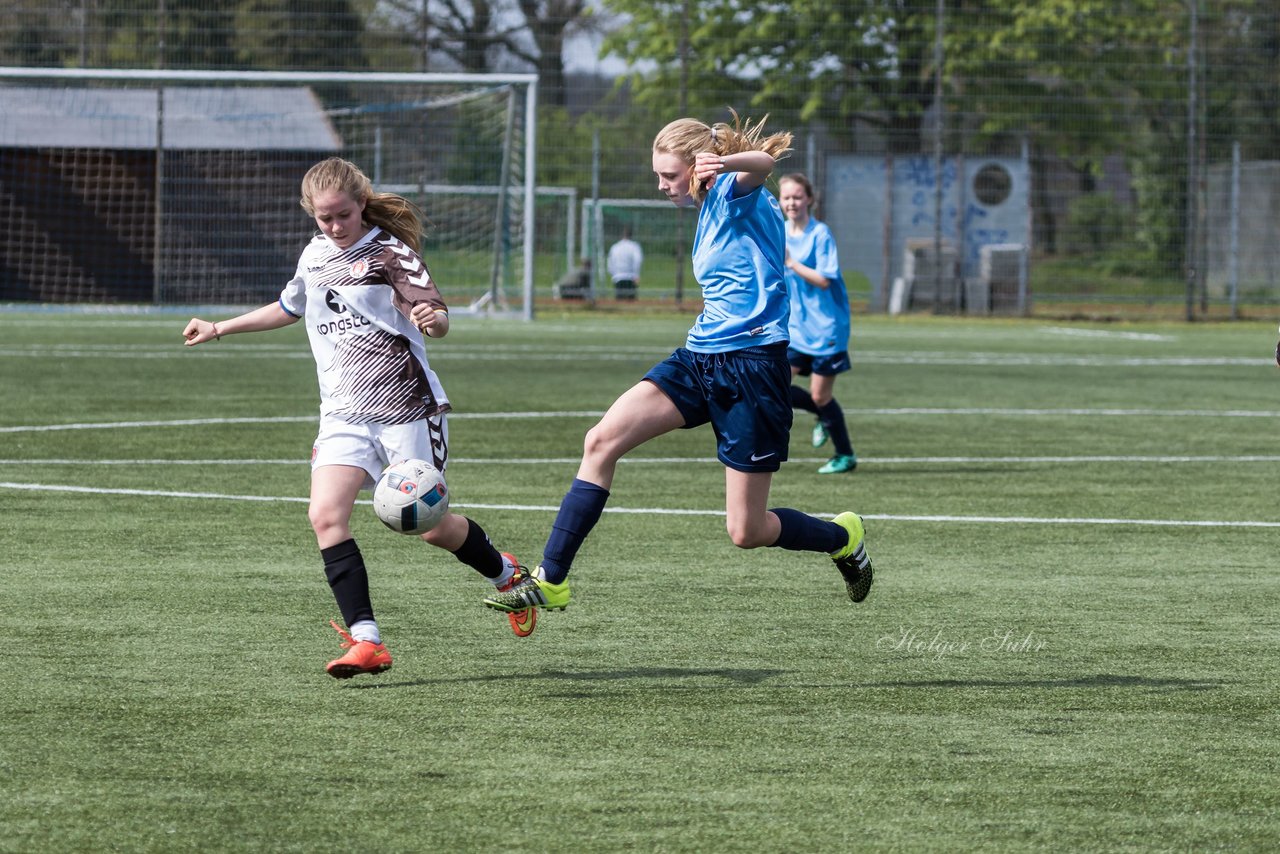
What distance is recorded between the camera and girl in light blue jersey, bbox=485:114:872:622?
19.9 ft

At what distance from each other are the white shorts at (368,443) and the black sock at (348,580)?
254 millimetres

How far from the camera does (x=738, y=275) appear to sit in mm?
6207

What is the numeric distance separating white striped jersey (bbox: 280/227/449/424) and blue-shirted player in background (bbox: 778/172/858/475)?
5.59 metres

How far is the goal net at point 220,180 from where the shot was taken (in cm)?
2741

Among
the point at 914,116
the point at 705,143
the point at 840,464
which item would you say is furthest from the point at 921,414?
the point at 914,116

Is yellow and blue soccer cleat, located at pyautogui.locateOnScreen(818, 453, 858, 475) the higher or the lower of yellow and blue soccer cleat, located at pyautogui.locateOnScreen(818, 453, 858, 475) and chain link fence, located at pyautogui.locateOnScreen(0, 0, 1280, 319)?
the lower

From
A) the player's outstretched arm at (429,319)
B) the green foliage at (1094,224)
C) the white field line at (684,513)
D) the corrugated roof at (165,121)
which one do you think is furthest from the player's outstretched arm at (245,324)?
the green foliage at (1094,224)

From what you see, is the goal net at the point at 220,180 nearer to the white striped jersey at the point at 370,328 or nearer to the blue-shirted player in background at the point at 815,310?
the blue-shirted player in background at the point at 815,310

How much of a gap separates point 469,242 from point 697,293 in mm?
3916

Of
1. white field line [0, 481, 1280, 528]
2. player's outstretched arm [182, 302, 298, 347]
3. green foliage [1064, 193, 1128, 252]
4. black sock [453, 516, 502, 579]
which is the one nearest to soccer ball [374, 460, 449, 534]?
black sock [453, 516, 502, 579]

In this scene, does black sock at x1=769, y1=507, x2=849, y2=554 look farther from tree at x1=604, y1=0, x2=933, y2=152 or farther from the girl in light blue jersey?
tree at x1=604, y1=0, x2=933, y2=152

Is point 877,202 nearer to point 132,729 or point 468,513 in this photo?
point 468,513

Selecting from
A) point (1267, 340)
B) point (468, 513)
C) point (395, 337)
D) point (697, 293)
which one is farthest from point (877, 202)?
point (395, 337)

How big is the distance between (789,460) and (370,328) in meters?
6.14
